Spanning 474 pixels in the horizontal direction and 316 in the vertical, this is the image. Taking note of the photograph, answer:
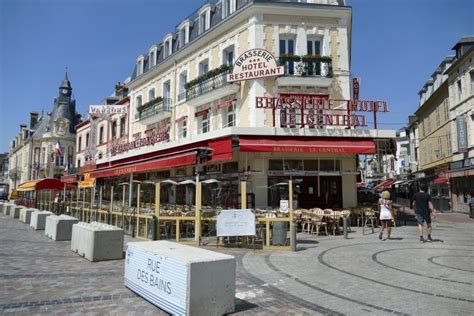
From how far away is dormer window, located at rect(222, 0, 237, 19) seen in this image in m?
18.2

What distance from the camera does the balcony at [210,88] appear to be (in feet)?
56.7

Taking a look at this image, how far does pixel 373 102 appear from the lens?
1538cm

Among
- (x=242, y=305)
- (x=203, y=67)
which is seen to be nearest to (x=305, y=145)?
(x=203, y=67)

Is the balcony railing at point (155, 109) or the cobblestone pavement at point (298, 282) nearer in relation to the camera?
the cobblestone pavement at point (298, 282)

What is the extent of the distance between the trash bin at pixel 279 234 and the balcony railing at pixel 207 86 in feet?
29.3

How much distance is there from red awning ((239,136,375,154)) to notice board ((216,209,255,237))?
4.72 m

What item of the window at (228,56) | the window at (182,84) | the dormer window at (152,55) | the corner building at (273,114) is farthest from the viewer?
the dormer window at (152,55)

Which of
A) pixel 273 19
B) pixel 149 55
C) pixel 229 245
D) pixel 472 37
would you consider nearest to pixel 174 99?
pixel 149 55

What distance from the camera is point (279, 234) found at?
32.2ft

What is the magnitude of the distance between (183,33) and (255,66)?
300 inches

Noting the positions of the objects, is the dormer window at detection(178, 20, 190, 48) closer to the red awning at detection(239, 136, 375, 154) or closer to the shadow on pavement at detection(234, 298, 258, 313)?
the red awning at detection(239, 136, 375, 154)

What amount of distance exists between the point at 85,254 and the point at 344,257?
19.3 ft

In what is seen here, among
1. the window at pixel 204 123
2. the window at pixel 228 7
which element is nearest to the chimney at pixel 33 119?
the window at pixel 204 123

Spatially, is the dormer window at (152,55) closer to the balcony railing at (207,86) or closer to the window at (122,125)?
the window at (122,125)
